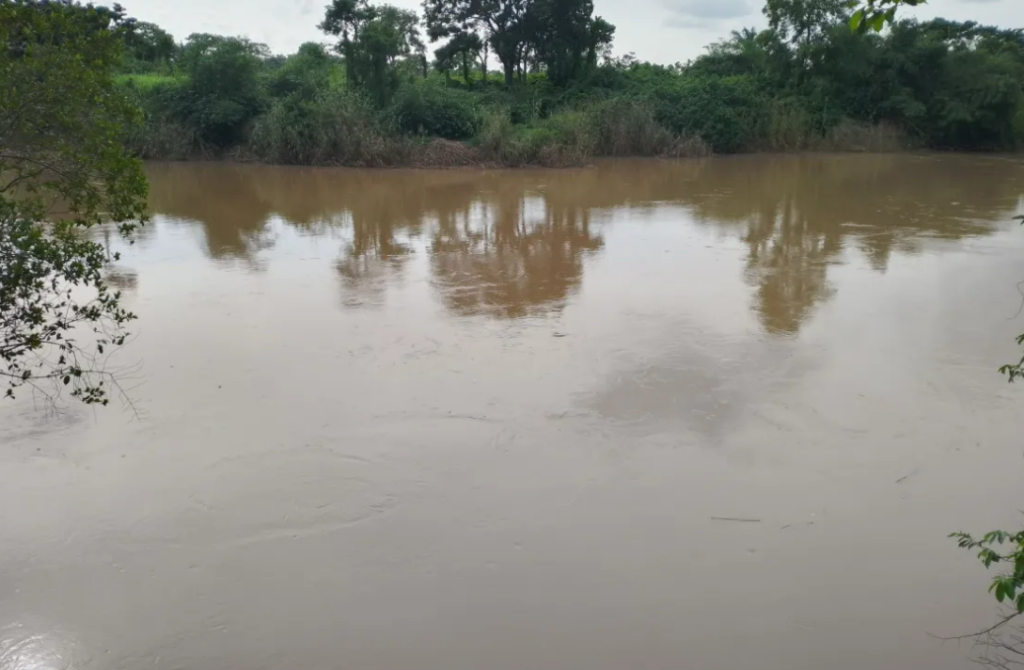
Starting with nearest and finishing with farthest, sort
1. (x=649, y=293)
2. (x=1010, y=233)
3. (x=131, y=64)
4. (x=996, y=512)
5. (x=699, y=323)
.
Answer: (x=996, y=512) → (x=699, y=323) → (x=649, y=293) → (x=1010, y=233) → (x=131, y=64)

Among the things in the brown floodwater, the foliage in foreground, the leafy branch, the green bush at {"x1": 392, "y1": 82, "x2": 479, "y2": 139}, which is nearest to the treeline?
the green bush at {"x1": 392, "y1": 82, "x2": 479, "y2": 139}

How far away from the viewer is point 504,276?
9.88 m

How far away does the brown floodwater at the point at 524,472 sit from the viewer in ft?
12.5

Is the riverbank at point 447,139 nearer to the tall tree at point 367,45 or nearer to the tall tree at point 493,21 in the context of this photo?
the tall tree at point 367,45

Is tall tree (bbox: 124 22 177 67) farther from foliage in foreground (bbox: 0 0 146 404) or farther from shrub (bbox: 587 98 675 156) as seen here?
foliage in foreground (bbox: 0 0 146 404)

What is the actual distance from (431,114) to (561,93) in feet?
20.8

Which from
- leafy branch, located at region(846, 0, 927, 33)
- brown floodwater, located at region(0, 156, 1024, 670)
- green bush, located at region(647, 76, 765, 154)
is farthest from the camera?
green bush, located at region(647, 76, 765, 154)

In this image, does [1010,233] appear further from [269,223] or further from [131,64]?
[131,64]

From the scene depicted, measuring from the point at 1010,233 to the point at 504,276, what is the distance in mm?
8205

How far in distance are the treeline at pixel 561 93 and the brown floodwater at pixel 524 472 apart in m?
11.8

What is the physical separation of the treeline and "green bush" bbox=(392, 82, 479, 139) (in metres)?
0.04

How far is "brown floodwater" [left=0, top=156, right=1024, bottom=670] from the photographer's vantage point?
3.81m

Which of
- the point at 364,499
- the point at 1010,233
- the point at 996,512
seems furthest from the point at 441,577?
the point at 1010,233

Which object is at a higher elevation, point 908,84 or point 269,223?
point 908,84
